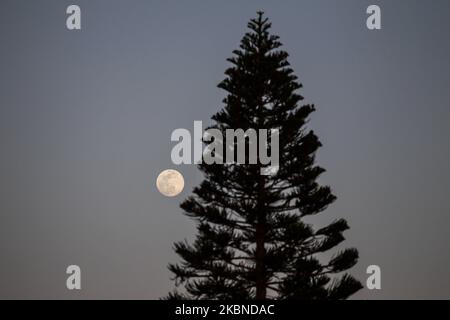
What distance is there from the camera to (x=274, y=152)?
17.3 meters

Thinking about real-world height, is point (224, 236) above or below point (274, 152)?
below

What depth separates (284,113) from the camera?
17.7m

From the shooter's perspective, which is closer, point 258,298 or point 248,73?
point 258,298

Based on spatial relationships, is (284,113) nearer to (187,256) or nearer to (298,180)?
(298,180)

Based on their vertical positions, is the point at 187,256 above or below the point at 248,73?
below

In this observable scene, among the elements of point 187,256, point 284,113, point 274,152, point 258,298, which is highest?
point 284,113
